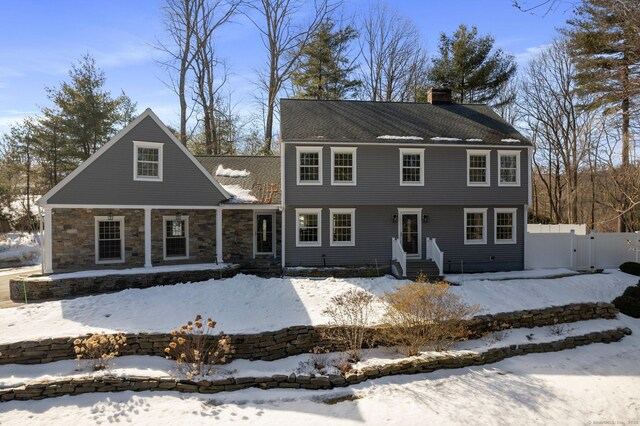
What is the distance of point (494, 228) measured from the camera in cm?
1812

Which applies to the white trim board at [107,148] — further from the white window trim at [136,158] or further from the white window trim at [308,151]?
the white window trim at [308,151]

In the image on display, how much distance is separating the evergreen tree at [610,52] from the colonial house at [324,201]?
391 cm

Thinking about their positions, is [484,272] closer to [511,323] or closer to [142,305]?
[511,323]

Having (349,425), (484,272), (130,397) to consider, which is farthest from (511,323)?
(130,397)

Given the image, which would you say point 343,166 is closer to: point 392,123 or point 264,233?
point 392,123

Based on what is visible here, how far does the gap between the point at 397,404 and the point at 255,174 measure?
47.2 ft

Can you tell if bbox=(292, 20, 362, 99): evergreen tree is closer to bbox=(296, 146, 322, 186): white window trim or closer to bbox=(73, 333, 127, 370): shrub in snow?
bbox=(296, 146, 322, 186): white window trim

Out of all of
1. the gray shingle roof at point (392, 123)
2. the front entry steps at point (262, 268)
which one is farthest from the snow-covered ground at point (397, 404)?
the gray shingle roof at point (392, 123)

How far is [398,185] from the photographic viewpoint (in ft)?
56.2

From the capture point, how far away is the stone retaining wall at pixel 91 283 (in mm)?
12805

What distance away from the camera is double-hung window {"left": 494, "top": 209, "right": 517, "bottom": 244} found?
18.1 m

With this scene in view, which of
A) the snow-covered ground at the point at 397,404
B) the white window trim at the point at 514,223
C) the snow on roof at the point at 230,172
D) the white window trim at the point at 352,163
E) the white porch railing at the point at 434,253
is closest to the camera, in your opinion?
the snow-covered ground at the point at 397,404

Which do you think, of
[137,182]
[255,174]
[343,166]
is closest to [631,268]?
[343,166]

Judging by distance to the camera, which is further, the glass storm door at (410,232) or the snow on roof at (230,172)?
the snow on roof at (230,172)
